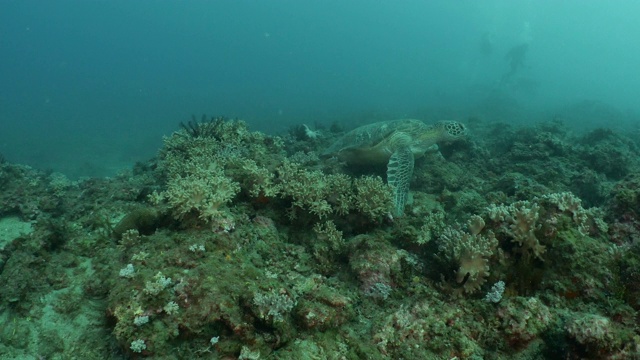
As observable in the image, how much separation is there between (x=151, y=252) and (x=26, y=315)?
1.34 meters

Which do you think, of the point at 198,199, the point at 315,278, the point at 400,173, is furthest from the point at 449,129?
the point at 198,199

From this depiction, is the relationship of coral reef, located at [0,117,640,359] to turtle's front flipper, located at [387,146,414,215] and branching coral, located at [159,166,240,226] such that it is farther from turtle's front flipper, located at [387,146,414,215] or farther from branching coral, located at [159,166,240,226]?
turtle's front flipper, located at [387,146,414,215]

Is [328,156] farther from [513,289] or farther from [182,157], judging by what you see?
[513,289]

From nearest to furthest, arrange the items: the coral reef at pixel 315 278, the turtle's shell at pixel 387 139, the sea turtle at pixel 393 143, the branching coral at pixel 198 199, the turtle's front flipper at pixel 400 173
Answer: the coral reef at pixel 315 278
the branching coral at pixel 198 199
the turtle's front flipper at pixel 400 173
the sea turtle at pixel 393 143
the turtle's shell at pixel 387 139

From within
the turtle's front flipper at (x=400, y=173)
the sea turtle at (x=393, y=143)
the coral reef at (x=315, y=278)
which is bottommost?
the coral reef at (x=315, y=278)

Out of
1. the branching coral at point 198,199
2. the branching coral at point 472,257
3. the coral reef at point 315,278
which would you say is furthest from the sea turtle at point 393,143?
the branching coral at point 198,199

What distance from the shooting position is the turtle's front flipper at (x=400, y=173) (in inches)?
229

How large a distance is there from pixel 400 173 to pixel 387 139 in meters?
1.36

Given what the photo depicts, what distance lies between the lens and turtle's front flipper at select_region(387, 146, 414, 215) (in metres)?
5.81

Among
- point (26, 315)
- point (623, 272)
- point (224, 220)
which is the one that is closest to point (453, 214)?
point (623, 272)

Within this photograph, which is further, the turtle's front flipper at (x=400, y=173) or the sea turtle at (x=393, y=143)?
the sea turtle at (x=393, y=143)

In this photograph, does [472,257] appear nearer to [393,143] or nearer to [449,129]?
[393,143]

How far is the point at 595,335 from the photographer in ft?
8.21

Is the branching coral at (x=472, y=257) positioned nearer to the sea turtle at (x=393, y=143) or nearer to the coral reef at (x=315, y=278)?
the coral reef at (x=315, y=278)
